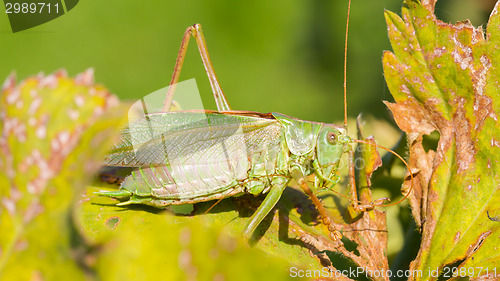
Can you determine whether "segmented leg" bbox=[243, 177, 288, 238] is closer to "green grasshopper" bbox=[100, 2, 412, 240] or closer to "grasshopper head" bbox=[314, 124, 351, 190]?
"green grasshopper" bbox=[100, 2, 412, 240]

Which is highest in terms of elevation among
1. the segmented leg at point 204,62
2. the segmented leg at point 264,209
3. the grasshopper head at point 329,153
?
the segmented leg at point 204,62

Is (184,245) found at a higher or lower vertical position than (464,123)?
higher

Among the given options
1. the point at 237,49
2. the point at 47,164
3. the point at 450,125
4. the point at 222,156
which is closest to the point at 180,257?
the point at 47,164

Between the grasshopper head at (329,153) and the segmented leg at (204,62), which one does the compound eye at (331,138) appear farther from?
the segmented leg at (204,62)

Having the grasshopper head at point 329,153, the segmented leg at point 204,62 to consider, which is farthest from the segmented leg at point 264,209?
the segmented leg at point 204,62

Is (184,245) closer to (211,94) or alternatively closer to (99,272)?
(99,272)

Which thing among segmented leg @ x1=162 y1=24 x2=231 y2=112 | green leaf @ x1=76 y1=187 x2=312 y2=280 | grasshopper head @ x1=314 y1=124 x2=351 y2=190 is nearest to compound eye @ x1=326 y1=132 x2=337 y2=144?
grasshopper head @ x1=314 y1=124 x2=351 y2=190

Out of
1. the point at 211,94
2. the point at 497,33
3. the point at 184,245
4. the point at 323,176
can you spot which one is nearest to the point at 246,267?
the point at 184,245
